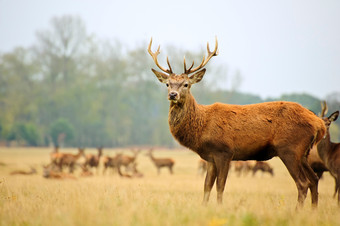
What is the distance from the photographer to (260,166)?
17.7m

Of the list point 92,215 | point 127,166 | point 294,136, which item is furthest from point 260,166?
point 92,215

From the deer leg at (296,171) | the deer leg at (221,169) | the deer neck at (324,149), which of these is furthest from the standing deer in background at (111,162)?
the deer leg at (296,171)

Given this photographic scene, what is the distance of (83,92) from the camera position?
50.9 meters

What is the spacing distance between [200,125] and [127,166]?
12.5 m

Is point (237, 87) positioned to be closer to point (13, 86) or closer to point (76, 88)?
point (76, 88)

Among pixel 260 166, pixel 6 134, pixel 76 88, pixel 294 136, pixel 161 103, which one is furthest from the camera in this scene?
pixel 161 103

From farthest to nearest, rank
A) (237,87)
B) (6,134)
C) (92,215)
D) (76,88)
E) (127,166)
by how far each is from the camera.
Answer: (76,88)
(237,87)
(6,134)
(127,166)
(92,215)

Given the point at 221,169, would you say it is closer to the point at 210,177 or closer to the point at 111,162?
the point at 210,177

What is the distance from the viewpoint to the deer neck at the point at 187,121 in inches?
279

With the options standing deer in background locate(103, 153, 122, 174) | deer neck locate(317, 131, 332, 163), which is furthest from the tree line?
deer neck locate(317, 131, 332, 163)

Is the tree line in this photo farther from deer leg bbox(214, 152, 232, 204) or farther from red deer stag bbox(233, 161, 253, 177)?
deer leg bbox(214, 152, 232, 204)

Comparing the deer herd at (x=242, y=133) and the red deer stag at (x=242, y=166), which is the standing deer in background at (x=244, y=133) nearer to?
the deer herd at (x=242, y=133)

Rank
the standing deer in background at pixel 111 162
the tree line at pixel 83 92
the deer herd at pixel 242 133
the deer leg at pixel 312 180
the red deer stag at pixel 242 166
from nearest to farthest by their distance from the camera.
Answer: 1. the deer herd at pixel 242 133
2. the deer leg at pixel 312 180
3. the red deer stag at pixel 242 166
4. the standing deer in background at pixel 111 162
5. the tree line at pixel 83 92

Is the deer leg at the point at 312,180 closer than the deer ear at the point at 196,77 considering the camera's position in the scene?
Yes
